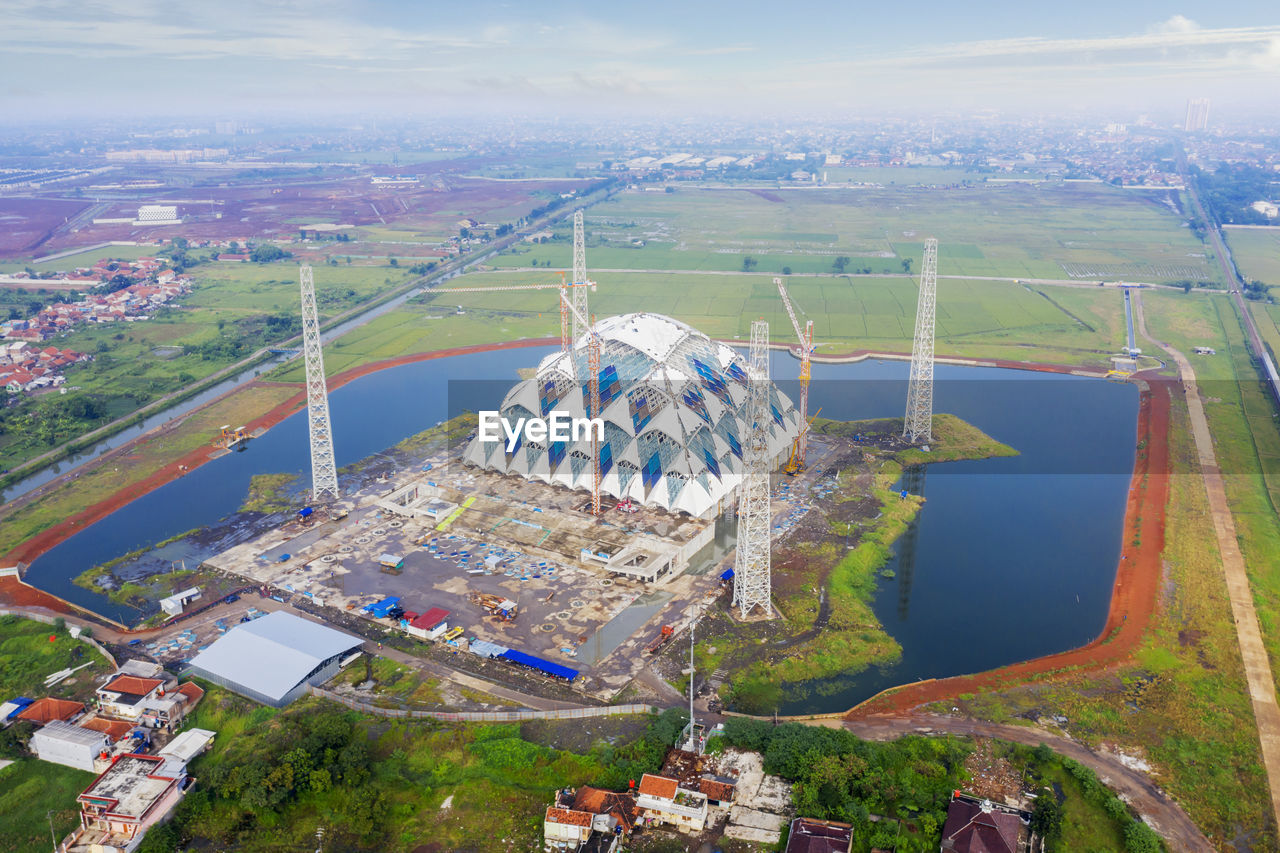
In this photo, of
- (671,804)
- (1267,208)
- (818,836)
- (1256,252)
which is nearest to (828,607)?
(818,836)

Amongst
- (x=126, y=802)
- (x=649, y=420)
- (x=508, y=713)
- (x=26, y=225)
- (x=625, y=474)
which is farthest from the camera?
(x=26, y=225)

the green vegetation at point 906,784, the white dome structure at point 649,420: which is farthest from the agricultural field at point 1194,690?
the white dome structure at point 649,420

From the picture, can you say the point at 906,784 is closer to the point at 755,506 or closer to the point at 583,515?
the point at 755,506

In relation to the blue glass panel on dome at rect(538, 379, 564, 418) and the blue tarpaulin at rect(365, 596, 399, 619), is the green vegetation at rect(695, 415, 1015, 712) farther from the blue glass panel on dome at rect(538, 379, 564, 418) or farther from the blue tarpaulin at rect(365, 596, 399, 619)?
the blue glass panel on dome at rect(538, 379, 564, 418)

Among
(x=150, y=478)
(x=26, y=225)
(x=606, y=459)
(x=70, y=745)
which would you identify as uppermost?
(x=26, y=225)

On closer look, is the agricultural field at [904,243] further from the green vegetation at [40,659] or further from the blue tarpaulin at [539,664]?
the blue tarpaulin at [539,664]

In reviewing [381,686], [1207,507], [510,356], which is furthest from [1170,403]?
[381,686]

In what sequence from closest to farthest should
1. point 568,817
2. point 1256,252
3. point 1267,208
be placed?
point 568,817 < point 1256,252 < point 1267,208
